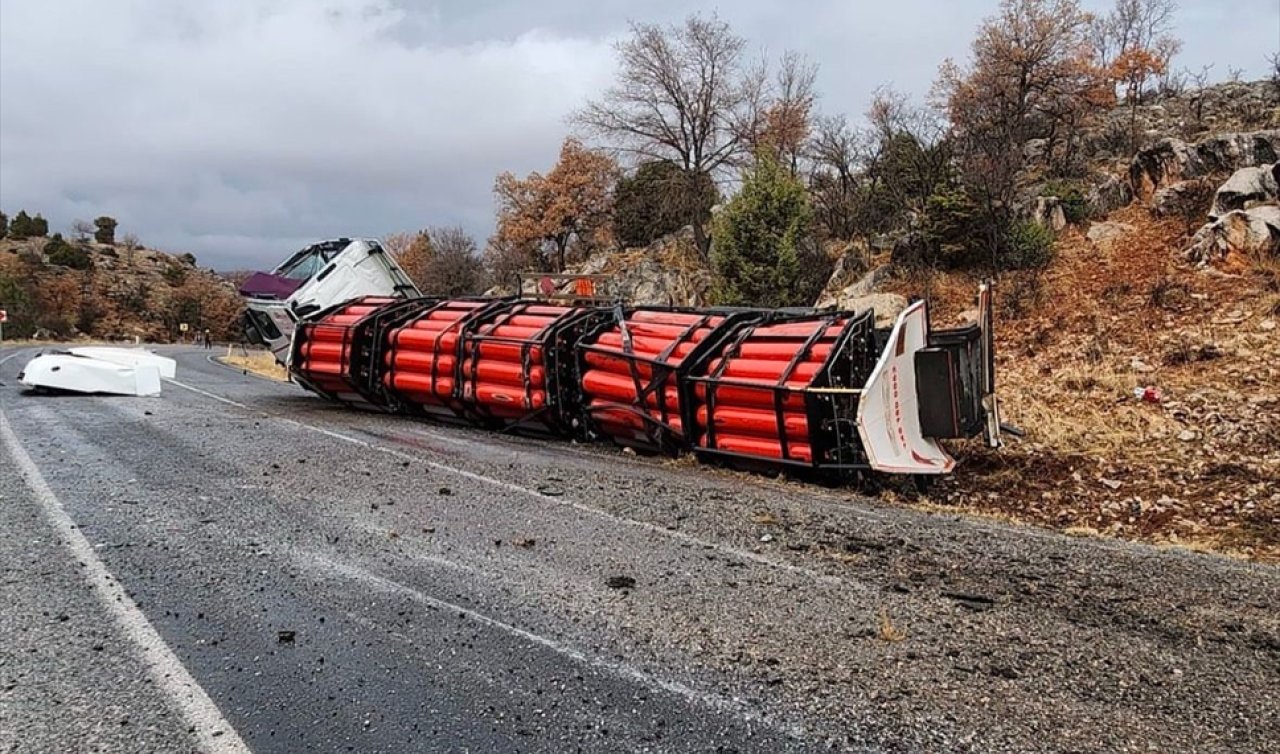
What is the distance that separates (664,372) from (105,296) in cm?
6924

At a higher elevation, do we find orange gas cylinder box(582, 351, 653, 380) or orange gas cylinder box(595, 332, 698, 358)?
orange gas cylinder box(595, 332, 698, 358)

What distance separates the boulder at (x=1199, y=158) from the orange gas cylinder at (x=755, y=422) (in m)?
13.4

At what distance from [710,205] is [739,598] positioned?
28041 mm

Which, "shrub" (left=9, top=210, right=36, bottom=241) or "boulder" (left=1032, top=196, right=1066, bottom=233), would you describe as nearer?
"boulder" (left=1032, top=196, right=1066, bottom=233)

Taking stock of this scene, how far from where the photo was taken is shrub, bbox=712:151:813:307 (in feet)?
63.7

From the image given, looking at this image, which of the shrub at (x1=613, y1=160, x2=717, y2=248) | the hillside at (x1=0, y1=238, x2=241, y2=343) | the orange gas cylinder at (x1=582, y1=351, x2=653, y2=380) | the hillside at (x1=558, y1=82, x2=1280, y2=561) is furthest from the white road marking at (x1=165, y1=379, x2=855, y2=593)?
the hillside at (x1=0, y1=238, x2=241, y2=343)

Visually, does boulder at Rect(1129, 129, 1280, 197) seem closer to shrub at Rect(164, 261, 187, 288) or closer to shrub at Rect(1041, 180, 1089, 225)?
shrub at Rect(1041, 180, 1089, 225)

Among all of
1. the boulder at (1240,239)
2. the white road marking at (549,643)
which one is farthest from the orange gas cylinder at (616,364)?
the boulder at (1240,239)

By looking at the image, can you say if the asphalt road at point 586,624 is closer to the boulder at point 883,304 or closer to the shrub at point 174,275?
the boulder at point 883,304

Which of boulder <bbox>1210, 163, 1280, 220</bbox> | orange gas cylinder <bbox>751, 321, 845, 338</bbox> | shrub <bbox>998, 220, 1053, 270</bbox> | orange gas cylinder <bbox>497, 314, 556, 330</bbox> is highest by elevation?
boulder <bbox>1210, 163, 1280, 220</bbox>

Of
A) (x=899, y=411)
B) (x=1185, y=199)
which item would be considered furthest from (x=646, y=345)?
(x=1185, y=199)

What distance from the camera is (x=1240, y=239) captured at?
11758mm

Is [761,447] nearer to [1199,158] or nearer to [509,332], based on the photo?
[509,332]

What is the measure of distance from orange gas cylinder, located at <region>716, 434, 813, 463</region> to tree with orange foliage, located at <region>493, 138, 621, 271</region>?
1110 inches
